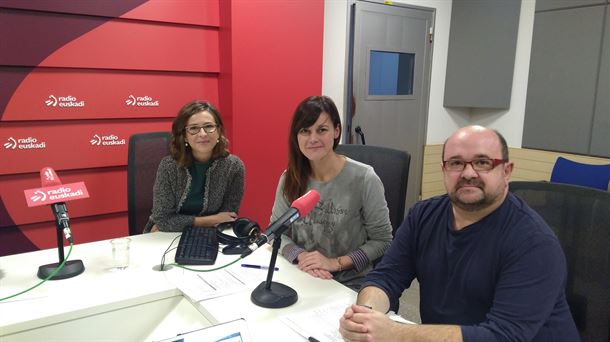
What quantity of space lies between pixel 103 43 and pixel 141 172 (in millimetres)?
873

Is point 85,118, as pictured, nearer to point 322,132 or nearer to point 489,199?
point 322,132

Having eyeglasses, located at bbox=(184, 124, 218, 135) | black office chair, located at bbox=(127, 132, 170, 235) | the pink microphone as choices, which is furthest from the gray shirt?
black office chair, located at bbox=(127, 132, 170, 235)

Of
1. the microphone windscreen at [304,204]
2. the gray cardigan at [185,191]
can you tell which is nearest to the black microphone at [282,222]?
the microphone windscreen at [304,204]

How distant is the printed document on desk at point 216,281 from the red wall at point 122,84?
1488 mm

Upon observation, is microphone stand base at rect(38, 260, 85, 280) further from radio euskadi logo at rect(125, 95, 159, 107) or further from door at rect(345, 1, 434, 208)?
door at rect(345, 1, 434, 208)

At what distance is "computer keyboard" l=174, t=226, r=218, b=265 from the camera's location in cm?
158

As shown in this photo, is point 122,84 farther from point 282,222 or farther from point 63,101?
point 282,222

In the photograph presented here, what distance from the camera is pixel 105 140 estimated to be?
2.71 meters

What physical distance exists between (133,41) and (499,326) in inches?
97.1

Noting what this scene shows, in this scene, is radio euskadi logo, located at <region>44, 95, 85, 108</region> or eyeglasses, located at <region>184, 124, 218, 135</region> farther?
radio euskadi logo, located at <region>44, 95, 85, 108</region>

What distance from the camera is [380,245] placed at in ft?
5.58

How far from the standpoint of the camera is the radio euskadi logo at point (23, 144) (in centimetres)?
244

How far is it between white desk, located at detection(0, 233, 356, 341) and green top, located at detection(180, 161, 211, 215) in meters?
0.55

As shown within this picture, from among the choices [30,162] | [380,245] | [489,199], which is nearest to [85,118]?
[30,162]
